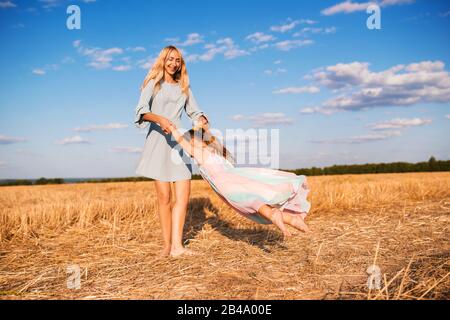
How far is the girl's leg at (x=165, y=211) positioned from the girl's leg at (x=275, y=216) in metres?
1.43

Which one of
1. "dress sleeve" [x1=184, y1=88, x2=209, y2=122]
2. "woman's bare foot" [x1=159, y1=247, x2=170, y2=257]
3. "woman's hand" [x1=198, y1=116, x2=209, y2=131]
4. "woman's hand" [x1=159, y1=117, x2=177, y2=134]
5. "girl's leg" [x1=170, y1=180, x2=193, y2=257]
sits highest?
"dress sleeve" [x1=184, y1=88, x2=209, y2=122]

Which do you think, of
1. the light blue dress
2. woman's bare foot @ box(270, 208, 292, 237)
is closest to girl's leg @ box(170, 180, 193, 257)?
the light blue dress

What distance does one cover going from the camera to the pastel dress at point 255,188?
12.4 feet

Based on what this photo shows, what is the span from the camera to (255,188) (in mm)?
3867

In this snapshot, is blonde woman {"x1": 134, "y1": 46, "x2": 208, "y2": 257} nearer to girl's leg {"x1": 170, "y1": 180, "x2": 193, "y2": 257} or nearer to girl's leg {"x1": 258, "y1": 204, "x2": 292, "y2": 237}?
girl's leg {"x1": 170, "y1": 180, "x2": 193, "y2": 257}

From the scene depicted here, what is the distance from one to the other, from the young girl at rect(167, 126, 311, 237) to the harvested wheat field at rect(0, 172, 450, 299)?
563 millimetres

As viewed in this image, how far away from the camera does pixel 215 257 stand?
4332 millimetres

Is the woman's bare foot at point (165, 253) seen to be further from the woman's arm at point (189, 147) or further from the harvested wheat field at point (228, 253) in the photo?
the woman's arm at point (189, 147)

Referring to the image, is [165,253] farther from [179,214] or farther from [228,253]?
[228,253]

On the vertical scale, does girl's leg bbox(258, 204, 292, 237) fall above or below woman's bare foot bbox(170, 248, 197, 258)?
above

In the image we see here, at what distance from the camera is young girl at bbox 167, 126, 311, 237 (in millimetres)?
3654

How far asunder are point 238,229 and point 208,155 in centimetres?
229

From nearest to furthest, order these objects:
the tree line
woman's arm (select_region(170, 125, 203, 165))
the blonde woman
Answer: woman's arm (select_region(170, 125, 203, 165))
the blonde woman
the tree line

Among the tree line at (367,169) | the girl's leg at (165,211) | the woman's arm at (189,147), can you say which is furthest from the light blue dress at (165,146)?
the tree line at (367,169)
